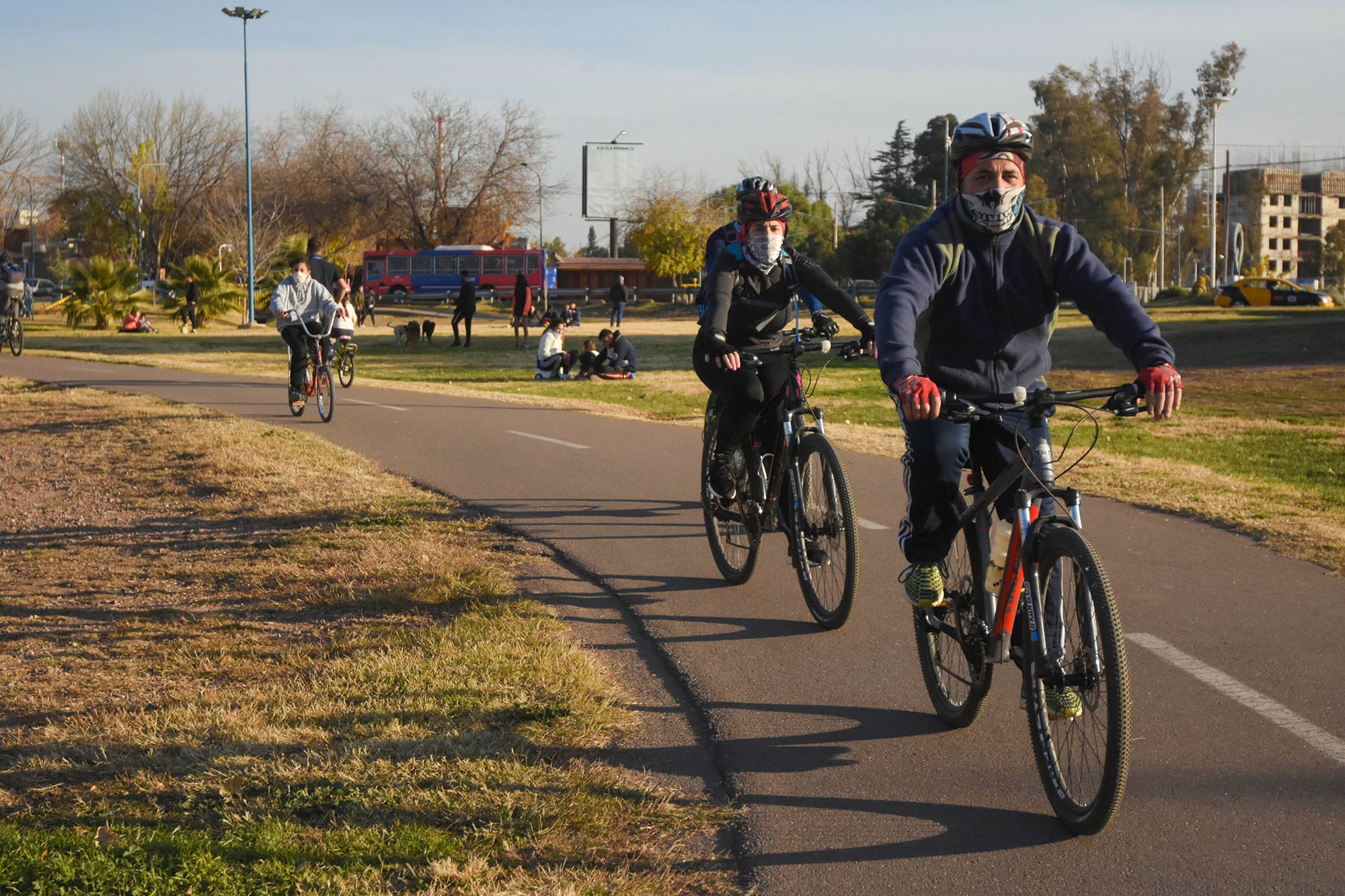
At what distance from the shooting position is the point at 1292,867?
3611mm

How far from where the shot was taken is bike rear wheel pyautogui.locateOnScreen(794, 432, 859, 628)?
19.3 feet

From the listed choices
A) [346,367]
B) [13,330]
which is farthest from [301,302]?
[13,330]

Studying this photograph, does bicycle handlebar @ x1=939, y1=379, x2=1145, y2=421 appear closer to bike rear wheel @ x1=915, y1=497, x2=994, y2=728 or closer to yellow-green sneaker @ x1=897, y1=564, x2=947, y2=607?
bike rear wheel @ x1=915, y1=497, x2=994, y2=728

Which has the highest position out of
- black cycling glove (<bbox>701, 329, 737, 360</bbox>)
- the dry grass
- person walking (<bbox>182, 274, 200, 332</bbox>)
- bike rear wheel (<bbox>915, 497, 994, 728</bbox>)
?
person walking (<bbox>182, 274, 200, 332</bbox>)

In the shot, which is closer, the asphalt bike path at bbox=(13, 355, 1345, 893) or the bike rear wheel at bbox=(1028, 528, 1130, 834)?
the bike rear wheel at bbox=(1028, 528, 1130, 834)

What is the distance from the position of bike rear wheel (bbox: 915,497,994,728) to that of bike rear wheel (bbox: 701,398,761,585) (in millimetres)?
1963

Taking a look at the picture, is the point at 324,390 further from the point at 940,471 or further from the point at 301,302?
the point at 940,471

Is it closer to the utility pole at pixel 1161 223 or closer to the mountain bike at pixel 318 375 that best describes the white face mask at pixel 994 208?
the mountain bike at pixel 318 375

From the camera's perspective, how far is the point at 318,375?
612 inches

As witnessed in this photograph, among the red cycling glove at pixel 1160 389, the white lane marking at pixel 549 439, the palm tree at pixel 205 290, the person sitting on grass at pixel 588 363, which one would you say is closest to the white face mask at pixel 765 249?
the red cycling glove at pixel 1160 389

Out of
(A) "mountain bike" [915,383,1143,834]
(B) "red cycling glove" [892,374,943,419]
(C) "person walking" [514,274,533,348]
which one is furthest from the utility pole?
(B) "red cycling glove" [892,374,943,419]

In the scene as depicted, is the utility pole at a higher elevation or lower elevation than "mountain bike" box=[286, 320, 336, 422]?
higher

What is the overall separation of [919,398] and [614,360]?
20.6 meters

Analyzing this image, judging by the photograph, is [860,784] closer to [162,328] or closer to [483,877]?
[483,877]
